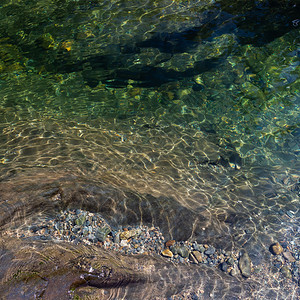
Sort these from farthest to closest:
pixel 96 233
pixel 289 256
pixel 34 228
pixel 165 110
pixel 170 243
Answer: pixel 165 110, pixel 289 256, pixel 170 243, pixel 96 233, pixel 34 228

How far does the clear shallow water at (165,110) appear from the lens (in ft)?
14.7

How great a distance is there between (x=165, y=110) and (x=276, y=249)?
3942 mm

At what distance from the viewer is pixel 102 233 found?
3.70 m

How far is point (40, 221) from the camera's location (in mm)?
3490

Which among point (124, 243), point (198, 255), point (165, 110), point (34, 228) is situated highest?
point (34, 228)

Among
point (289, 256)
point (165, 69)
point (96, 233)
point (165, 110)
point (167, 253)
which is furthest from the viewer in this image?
point (165, 69)

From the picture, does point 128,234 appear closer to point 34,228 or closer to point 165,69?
point 34,228

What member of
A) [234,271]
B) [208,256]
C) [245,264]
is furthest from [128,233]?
[245,264]

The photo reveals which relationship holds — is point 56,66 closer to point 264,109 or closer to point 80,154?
point 80,154

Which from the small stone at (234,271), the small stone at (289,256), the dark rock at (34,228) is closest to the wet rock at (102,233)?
the dark rock at (34,228)

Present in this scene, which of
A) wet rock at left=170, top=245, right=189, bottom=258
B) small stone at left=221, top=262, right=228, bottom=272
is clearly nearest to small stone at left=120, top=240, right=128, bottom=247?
wet rock at left=170, top=245, right=189, bottom=258

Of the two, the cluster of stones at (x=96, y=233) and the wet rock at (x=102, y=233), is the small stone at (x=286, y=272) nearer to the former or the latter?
the cluster of stones at (x=96, y=233)

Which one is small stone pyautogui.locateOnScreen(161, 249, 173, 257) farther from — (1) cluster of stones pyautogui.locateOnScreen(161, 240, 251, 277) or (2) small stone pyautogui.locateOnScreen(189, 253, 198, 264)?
(2) small stone pyautogui.locateOnScreen(189, 253, 198, 264)

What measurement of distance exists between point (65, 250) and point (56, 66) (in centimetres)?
619
